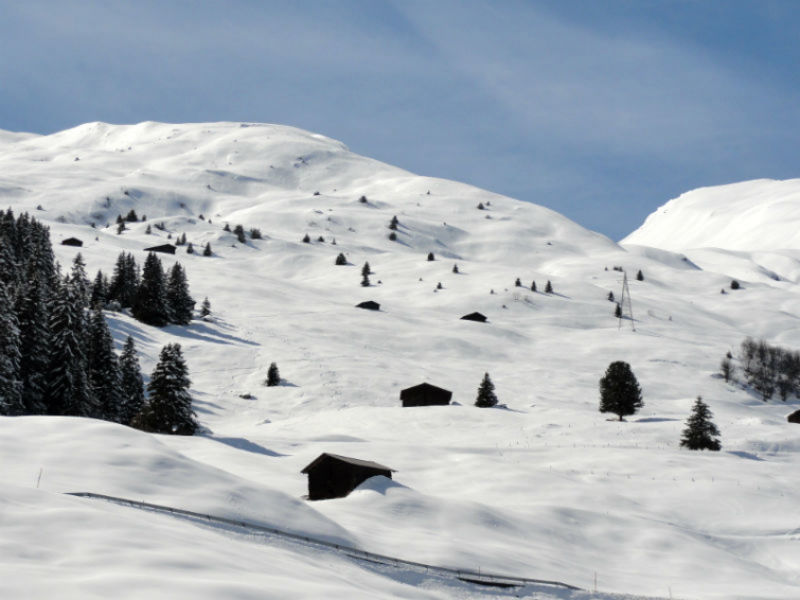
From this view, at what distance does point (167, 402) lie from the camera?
47.7 m

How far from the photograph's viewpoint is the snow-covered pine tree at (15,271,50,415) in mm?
47344

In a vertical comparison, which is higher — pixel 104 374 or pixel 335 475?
pixel 104 374

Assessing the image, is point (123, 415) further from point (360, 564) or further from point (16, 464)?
point (360, 564)

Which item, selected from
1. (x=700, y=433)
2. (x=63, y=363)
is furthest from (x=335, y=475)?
(x=700, y=433)

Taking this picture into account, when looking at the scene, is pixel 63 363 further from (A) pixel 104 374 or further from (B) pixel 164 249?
(B) pixel 164 249

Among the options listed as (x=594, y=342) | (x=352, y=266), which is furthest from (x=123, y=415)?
(x=352, y=266)

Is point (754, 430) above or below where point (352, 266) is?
below

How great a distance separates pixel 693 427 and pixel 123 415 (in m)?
38.0

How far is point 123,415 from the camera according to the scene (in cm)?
5238

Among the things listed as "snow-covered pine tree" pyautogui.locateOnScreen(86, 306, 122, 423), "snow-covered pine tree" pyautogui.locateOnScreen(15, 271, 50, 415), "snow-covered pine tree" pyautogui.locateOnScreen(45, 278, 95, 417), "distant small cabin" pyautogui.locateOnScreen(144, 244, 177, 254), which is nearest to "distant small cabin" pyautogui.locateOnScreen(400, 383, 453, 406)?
"snow-covered pine tree" pyautogui.locateOnScreen(86, 306, 122, 423)

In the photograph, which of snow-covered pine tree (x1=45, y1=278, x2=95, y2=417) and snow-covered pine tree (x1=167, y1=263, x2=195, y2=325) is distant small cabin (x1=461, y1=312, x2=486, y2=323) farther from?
snow-covered pine tree (x1=45, y1=278, x2=95, y2=417)

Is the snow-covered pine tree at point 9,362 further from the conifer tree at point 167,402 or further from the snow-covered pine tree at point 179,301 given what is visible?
the snow-covered pine tree at point 179,301

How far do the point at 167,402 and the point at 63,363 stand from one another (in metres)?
7.38

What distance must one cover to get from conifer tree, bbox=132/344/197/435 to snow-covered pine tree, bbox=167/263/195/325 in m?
40.2
